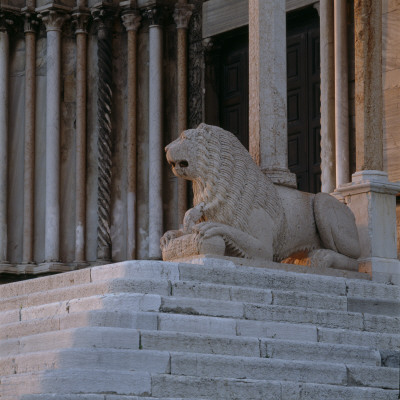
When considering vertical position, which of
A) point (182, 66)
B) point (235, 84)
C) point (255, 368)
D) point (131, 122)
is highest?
point (182, 66)

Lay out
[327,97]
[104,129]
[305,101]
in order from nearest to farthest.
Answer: [327,97] < [305,101] < [104,129]

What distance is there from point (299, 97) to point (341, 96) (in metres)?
1.25

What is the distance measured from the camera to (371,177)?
A: 8.59 m

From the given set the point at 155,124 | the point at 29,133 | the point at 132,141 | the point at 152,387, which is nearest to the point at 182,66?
the point at 155,124

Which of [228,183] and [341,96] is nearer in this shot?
[228,183]

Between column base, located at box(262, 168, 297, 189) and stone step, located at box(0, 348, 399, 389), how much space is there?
6.07 feet

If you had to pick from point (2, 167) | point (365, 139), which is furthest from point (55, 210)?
point (365, 139)

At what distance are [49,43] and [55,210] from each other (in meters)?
1.92

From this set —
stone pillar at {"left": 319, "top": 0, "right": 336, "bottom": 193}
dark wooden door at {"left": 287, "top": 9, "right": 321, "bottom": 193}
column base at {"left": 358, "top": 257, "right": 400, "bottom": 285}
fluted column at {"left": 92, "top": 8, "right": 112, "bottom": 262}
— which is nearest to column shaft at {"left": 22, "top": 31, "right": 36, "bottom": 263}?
fluted column at {"left": 92, "top": 8, "right": 112, "bottom": 262}

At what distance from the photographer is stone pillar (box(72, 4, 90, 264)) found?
13.2 m

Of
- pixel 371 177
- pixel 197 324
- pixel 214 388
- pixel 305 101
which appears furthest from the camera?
pixel 305 101

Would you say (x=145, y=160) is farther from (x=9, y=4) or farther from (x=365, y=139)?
(x=365, y=139)

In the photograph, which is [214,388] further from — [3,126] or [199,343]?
[3,126]

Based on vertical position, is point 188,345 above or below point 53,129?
below
